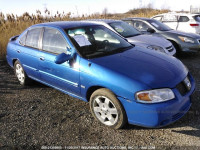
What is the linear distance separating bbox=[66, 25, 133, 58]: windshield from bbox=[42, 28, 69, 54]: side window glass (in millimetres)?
177

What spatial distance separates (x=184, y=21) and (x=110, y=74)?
7.66 m

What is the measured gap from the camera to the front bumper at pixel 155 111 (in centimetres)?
244

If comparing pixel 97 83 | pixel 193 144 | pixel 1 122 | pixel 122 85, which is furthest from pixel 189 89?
pixel 1 122

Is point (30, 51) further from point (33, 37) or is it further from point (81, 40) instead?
point (81, 40)

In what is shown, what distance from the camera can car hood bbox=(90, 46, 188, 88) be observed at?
257 centimetres

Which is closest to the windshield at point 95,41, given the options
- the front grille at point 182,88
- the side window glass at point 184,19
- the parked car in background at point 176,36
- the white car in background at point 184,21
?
the front grille at point 182,88

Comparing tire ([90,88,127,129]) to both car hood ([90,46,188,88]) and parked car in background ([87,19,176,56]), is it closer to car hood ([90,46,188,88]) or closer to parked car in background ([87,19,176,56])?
car hood ([90,46,188,88])

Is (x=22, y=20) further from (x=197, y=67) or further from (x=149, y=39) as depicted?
(x=197, y=67)

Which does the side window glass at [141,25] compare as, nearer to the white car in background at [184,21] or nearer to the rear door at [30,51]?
the white car in background at [184,21]

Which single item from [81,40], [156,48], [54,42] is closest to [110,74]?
[81,40]

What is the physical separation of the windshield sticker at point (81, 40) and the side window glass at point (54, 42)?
0.21 m

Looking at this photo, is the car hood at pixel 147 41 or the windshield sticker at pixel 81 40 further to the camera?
the car hood at pixel 147 41

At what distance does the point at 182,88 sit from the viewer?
2740 mm

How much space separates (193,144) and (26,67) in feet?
11.6
